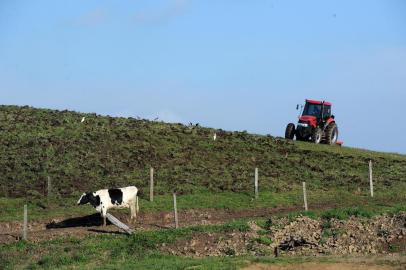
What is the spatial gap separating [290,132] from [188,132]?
778 centimetres

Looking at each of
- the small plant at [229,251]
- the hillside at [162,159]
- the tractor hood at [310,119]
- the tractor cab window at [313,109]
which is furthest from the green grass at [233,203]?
the tractor cab window at [313,109]

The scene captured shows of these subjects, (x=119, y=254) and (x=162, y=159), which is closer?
(x=119, y=254)

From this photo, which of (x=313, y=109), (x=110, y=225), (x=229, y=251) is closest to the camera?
(x=229, y=251)

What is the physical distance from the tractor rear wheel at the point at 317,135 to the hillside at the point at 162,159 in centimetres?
139

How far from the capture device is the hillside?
40.8 meters

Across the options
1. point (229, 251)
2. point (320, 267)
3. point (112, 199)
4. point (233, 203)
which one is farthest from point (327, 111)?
point (320, 267)

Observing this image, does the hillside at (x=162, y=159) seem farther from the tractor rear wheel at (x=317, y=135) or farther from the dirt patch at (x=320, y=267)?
the dirt patch at (x=320, y=267)

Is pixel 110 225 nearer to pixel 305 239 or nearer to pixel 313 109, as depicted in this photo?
pixel 305 239

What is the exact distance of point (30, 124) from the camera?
188ft

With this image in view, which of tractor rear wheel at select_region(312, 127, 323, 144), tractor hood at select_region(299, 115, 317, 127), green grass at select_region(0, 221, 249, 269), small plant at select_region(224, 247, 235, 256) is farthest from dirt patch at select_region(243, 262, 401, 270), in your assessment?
tractor rear wheel at select_region(312, 127, 323, 144)

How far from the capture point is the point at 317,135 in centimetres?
5628

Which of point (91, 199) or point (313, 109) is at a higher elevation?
point (313, 109)

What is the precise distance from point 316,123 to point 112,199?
27.3 metres

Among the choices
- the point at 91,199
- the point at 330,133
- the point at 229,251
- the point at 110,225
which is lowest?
the point at 229,251
